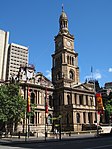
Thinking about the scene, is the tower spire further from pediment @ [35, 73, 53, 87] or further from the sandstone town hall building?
pediment @ [35, 73, 53, 87]

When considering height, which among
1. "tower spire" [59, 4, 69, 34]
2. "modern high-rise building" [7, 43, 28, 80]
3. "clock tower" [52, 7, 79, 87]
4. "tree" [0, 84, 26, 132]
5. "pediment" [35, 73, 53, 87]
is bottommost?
"tree" [0, 84, 26, 132]

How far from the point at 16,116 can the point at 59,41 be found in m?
41.6

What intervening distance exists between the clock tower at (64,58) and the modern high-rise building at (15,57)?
80192 mm

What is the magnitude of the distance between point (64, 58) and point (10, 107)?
35.6 m

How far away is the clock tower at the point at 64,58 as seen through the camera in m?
79.3

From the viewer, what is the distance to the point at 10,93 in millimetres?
53750

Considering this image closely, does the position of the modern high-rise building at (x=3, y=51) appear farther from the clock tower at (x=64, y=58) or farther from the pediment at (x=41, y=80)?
the pediment at (x=41, y=80)

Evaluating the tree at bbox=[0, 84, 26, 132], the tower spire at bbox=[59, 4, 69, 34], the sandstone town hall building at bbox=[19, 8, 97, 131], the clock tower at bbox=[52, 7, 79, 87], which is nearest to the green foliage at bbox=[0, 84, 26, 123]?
the tree at bbox=[0, 84, 26, 132]

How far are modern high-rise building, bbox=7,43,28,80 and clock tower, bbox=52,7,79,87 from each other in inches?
3157

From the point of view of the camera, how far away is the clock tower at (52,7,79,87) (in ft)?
260

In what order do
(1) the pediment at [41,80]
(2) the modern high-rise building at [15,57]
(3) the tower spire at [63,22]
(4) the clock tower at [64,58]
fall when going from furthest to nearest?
(2) the modern high-rise building at [15,57], (3) the tower spire at [63,22], (4) the clock tower at [64,58], (1) the pediment at [41,80]

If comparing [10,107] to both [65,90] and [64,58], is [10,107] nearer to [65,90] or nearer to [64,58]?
[65,90]

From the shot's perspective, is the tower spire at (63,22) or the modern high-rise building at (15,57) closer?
the tower spire at (63,22)

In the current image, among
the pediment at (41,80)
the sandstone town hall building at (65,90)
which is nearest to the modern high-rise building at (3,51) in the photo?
the sandstone town hall building at (65,90)
